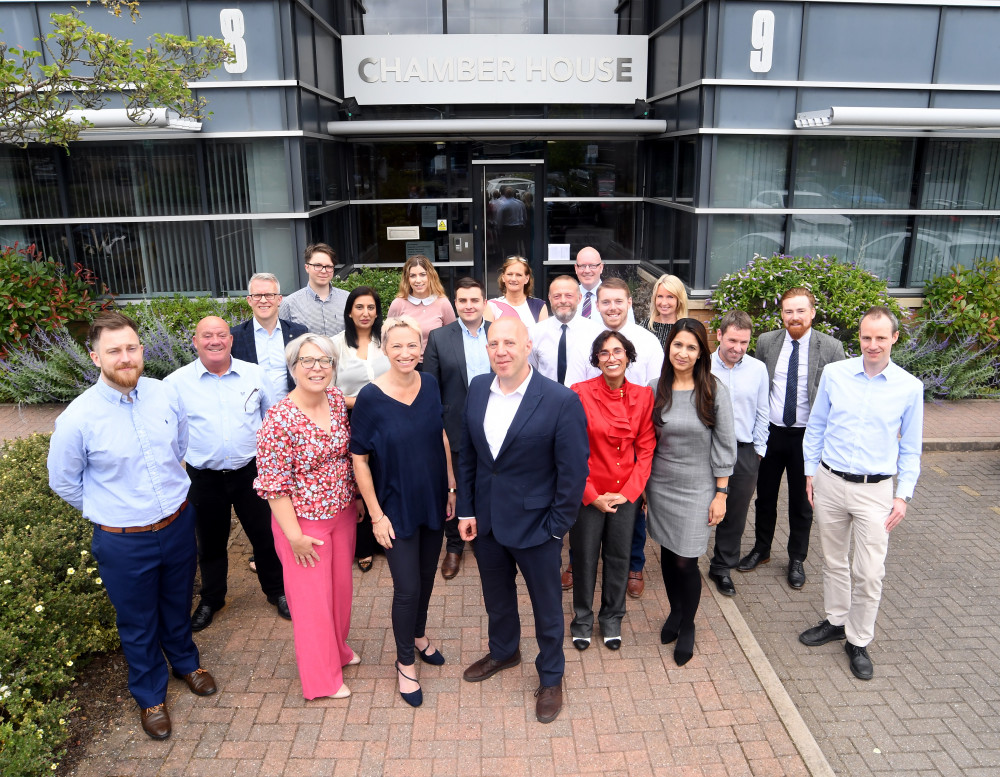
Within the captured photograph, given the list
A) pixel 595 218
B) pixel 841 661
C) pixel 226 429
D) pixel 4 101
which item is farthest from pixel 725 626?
pixel 595 218

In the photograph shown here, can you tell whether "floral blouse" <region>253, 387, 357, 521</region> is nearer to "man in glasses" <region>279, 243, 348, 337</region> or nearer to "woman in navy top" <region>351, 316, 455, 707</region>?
"woman in navy top" <region>351, 316, 455, 707</region>

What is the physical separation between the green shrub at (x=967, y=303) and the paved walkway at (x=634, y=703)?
4.90 meters

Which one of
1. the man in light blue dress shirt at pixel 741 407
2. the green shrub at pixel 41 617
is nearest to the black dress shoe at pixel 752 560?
the man in light blue dress shirt at pixel 741 407

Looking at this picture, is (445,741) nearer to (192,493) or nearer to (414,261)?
(192,493)

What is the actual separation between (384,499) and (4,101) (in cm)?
358

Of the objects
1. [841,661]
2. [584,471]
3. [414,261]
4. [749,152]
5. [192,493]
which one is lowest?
[841,661]

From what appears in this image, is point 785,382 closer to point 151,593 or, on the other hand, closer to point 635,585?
point 635,585

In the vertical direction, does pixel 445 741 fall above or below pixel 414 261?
below

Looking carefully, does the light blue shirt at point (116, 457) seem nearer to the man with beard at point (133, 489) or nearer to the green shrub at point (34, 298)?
the man with beard at point (133, 489)

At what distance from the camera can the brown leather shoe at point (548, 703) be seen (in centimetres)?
401

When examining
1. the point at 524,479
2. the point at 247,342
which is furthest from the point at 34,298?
the point at 524,479

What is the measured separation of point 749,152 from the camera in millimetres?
9383

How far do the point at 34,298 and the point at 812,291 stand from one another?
8.95m

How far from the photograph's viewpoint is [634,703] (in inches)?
163
